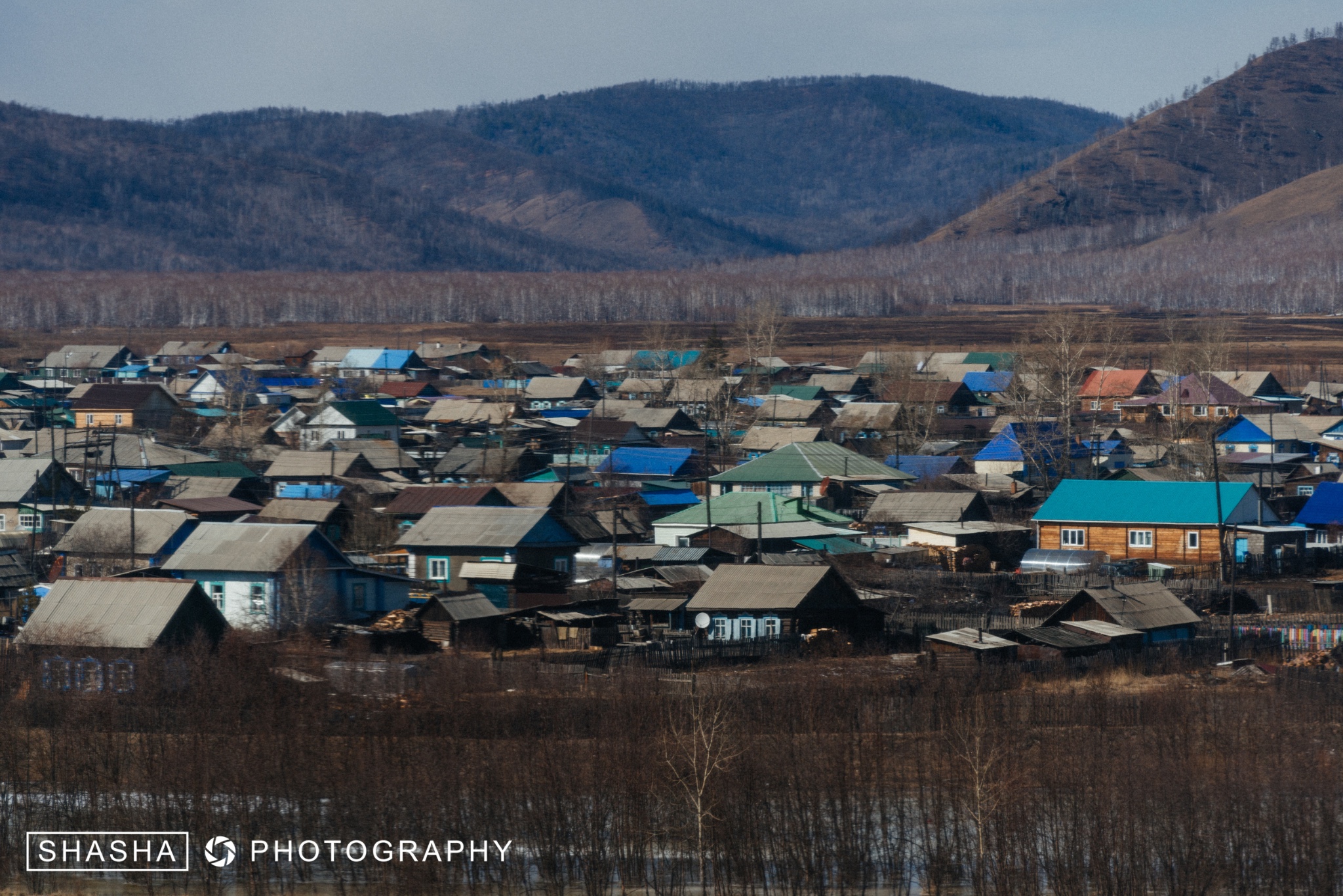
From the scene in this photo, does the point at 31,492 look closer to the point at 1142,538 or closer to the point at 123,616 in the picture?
the point at 123,616

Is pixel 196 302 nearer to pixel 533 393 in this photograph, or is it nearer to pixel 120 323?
pixel 120 323

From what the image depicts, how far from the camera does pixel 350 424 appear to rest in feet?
172

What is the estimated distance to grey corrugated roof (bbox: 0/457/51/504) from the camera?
120 ft

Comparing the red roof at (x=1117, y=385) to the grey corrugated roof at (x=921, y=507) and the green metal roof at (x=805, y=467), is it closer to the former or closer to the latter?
the green metal roof at (x=805, y=467)

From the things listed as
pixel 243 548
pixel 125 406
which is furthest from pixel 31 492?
pixel 125 406

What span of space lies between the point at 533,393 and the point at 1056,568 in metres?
39.5

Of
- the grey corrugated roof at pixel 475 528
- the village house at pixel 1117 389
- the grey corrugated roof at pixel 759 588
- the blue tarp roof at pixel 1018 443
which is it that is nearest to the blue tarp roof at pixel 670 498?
the grey corrugated roof at pixel 475 528

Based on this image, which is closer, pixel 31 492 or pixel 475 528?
pixel 475 528

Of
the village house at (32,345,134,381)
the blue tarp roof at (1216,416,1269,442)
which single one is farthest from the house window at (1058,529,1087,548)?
the village house at (32,345,134,381)

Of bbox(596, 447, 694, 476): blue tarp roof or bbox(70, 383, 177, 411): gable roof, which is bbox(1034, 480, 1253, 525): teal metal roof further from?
bbox(70, 383, 177, 411): gable roof

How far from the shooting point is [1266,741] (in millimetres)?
19094

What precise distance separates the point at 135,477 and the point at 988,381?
4077 cm

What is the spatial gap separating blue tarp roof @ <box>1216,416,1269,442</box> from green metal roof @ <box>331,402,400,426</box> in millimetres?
25733

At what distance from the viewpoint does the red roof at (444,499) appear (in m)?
34.8
